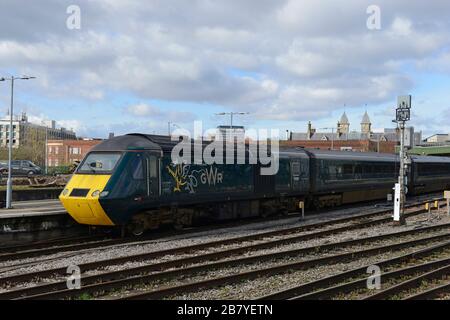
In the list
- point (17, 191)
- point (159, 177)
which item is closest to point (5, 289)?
point (159, 177)

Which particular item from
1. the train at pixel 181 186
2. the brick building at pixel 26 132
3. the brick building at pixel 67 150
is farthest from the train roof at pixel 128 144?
the brick building at pixel 67 150

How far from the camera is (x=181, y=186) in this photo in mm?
16734

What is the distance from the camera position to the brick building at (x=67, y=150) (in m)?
99.1

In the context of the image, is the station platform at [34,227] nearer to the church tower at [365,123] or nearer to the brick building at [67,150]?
the brick building at [67,150]

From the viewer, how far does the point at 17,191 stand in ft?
93.5

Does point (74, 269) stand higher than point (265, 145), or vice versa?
point (265, 145)

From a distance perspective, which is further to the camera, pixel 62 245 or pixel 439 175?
pixel 439 175

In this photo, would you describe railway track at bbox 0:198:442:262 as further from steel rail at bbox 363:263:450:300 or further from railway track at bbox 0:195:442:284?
steel rail at bbox 363:263:450:300

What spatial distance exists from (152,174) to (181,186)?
4.58 feet

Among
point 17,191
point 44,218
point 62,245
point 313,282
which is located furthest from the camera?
point 17,191

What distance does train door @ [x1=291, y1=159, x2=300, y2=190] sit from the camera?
22641mm

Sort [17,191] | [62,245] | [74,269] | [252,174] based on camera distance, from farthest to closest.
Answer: [17,191]
[252,174]
[62,245]
[74,269]
